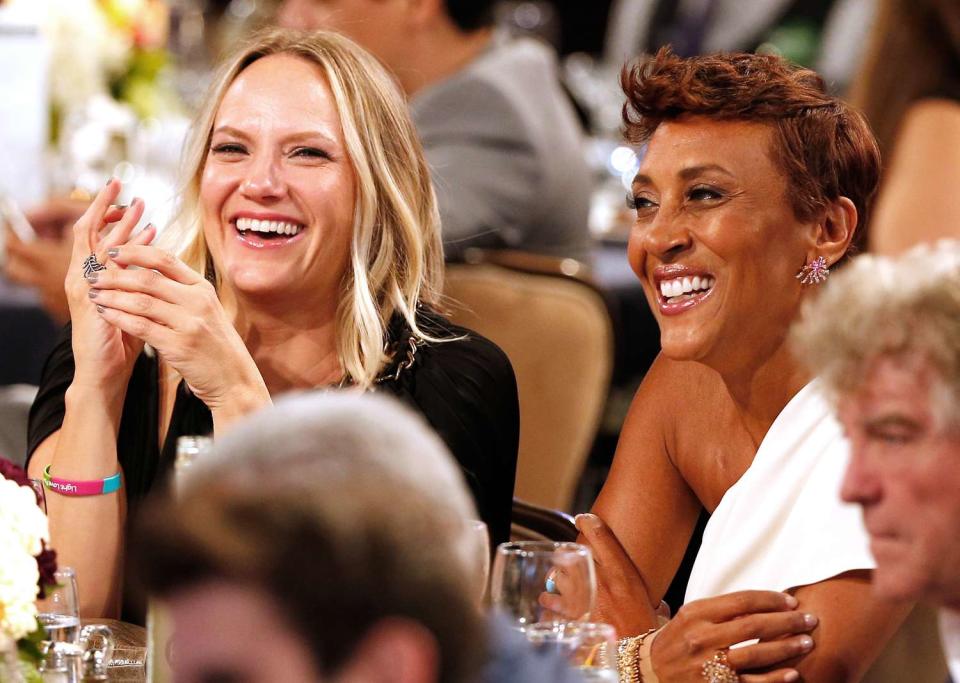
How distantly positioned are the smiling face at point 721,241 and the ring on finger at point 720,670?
470 millimetres

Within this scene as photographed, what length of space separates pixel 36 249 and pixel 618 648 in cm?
227

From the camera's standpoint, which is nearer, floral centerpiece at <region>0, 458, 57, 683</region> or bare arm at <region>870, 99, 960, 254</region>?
floral centerpiece at <region>0, 458, 57, 683</region>

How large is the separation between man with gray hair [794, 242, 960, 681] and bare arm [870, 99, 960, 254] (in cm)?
180

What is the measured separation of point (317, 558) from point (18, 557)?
0.57 metres

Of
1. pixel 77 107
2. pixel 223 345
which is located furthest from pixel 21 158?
pixel 223 345

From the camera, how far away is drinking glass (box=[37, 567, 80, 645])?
1497mm

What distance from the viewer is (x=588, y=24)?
936 centimetres

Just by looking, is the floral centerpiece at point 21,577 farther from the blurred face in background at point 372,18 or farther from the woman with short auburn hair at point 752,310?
the blurred face in background at point 372,18

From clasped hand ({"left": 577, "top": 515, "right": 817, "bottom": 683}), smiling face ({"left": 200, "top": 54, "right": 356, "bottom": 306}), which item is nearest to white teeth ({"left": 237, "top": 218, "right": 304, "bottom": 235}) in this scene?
smiling face ({"left": 200, "top": 54, "right": 356, "bottom": 306})

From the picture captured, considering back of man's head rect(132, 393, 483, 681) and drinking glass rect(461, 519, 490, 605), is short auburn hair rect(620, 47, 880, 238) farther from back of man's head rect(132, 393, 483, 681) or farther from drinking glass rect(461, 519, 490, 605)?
back of man's head rect(132, 393, 483, 681)

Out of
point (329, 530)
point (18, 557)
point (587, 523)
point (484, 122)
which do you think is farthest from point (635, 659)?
point (484, 122)

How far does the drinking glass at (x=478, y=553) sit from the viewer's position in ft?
2.98

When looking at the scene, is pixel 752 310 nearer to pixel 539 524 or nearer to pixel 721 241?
pixel 721 241

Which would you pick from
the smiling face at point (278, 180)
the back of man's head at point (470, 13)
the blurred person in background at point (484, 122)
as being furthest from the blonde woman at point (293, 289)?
the back of man's head at point (470, 13)
